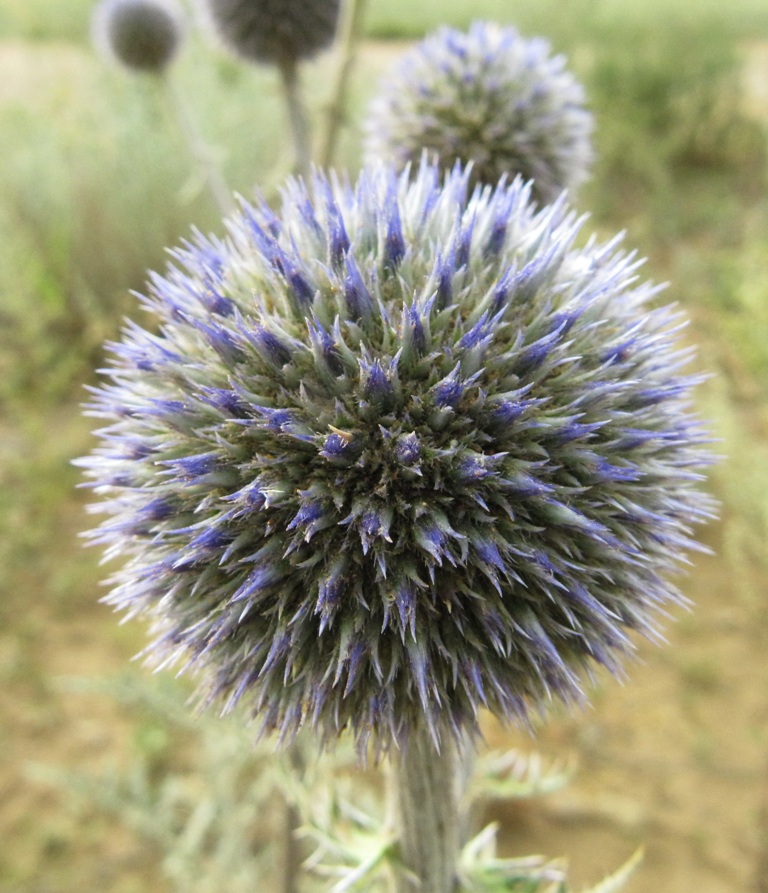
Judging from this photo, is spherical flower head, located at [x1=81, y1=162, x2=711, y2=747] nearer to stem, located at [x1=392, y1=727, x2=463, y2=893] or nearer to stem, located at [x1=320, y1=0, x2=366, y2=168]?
stem, located at [x1=392, y1=727, x2=463, y2=893]

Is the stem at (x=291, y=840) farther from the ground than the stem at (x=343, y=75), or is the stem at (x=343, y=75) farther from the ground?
the stem at (x=343, y=75)

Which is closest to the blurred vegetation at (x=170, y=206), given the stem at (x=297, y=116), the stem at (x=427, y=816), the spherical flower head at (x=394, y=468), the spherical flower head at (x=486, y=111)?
the stem at (x=297, y=116)

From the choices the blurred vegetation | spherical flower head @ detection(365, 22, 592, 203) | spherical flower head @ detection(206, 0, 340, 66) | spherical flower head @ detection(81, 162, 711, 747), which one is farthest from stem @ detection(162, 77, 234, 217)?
spherical flower head @ detection(81, 162, 711, 747)

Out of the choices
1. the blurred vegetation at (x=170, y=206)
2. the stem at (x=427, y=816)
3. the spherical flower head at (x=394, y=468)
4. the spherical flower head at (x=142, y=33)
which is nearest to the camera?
the spherical flower head at (x=394, y=468)

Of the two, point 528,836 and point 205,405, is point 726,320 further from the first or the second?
Answer: point 205,405

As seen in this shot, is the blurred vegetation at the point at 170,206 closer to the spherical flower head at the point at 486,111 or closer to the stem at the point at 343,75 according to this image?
the stem at the point at 343,75

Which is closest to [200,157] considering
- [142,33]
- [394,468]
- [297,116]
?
[297,116]
